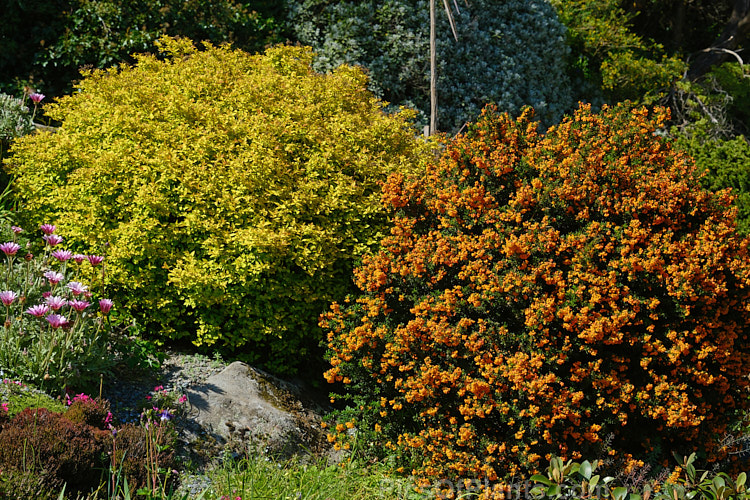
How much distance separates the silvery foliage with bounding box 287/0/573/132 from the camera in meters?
9.58

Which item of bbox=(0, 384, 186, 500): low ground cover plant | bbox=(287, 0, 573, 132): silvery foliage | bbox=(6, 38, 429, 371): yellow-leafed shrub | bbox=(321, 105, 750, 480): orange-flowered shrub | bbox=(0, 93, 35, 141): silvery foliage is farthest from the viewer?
bbox=(287, 0, 573, 132): silvery foliage

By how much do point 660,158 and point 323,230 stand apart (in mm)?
2388

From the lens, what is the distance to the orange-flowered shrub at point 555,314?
4.07 metres

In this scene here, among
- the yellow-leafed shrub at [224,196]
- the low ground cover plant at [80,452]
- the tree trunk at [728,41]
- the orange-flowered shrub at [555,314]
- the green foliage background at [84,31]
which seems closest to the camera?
the low ground cover plant at [80,452]

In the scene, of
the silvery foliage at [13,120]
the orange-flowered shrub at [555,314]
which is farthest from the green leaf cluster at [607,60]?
the silvery foliage at [13,120]

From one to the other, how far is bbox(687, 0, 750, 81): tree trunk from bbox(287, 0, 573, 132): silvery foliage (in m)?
5.28

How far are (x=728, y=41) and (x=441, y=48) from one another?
7.43 m

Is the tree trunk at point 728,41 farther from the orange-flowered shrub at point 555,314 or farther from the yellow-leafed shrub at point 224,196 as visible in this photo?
the orange-flowered shrub at point 555,314

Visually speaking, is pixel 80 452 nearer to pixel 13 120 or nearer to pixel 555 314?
pixel 555 314

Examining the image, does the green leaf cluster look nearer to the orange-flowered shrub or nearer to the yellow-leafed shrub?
the yellow-leafed shrub

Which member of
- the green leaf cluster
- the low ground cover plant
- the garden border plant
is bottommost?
the low ground cover plant

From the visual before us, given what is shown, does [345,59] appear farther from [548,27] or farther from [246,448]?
[246,448]

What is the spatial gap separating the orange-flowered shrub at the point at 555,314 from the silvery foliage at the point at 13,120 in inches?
148

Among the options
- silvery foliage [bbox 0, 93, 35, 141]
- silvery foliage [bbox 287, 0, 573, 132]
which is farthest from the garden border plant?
silvery foliage [bbox 287, 0, 573, 132]
